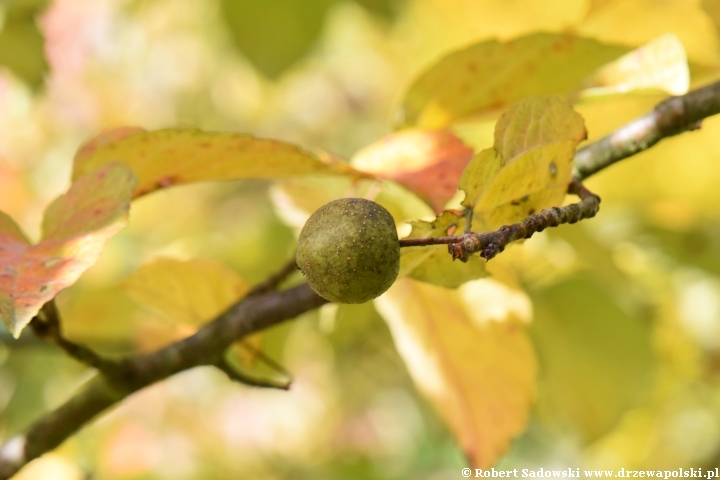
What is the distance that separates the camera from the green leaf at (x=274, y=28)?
96cm

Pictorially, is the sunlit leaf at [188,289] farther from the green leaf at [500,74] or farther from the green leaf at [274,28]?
the green leaf at [274,28]

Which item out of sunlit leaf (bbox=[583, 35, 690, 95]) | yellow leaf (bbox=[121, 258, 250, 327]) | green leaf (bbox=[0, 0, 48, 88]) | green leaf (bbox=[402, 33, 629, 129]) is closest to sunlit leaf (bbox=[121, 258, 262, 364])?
yellow leaf (bbox=[121, 258, 250, 327])

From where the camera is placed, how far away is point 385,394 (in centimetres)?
207

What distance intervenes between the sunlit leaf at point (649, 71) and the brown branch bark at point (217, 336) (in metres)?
0.02

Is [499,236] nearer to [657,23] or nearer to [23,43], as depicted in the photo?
[23,43]

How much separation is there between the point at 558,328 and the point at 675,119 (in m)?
0.45

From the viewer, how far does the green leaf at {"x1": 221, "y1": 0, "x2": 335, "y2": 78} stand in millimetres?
955

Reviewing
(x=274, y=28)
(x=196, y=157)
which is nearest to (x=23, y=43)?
(x=274, y=28)

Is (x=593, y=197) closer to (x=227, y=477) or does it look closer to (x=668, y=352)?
(x=668, y=352)

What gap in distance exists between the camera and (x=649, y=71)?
0.48 meters

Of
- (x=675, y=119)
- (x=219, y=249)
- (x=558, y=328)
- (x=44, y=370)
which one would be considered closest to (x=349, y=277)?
(x=675, y=119)

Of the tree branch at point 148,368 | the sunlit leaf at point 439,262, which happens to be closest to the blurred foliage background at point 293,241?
the tree branch at point 148,368

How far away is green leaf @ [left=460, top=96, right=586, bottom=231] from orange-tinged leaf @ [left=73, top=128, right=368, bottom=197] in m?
0.12

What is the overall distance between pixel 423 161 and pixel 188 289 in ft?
0.75
